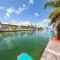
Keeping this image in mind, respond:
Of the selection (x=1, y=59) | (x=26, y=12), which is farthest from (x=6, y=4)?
(x=1, y=59)

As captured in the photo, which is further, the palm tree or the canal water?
the palm tree

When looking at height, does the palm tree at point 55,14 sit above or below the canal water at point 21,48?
above

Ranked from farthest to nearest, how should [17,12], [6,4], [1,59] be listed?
[17,12], [6,4], [1,59]

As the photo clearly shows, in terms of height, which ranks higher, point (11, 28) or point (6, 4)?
point (6, 4)

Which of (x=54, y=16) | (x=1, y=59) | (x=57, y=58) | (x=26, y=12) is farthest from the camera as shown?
(x=26, y=12)

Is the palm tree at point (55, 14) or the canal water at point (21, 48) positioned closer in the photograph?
the canal water at point (21, 48)

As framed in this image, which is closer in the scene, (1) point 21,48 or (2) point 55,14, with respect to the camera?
(2) point 55,14

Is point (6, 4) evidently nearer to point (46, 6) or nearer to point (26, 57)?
point (46, 6)

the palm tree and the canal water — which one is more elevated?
the palm tree

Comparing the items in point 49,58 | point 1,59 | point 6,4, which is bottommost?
point 1,59

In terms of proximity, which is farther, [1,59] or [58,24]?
[58,24]

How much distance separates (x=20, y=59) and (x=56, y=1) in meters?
9.25

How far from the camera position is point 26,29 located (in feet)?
157

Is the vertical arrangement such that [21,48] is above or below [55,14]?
below
